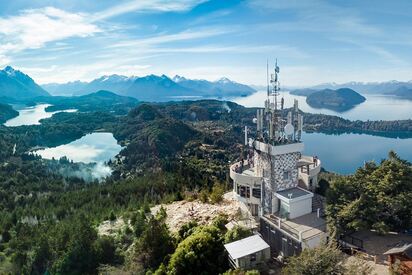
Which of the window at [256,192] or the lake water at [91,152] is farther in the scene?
the lake water at [91,152]

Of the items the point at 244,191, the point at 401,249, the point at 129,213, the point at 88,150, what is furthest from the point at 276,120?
the point at 88,150

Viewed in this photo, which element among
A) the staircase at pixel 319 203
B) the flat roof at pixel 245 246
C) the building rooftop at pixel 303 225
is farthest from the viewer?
the staircase at pixel 319 203

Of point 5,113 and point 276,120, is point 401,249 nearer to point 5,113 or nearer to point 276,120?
point 276,120

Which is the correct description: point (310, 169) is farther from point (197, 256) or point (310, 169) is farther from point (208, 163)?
point (208, 163)

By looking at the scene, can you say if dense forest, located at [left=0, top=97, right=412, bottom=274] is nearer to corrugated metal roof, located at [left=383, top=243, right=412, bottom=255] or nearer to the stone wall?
corrugated metal roof, located at [left=383, top=243, right=412, bottom=255]

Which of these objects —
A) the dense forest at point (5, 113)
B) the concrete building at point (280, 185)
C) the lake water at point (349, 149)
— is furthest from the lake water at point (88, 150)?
the concrete building at point (280, 185)

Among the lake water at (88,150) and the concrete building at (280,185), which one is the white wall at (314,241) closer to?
the concrete building at (280,185)

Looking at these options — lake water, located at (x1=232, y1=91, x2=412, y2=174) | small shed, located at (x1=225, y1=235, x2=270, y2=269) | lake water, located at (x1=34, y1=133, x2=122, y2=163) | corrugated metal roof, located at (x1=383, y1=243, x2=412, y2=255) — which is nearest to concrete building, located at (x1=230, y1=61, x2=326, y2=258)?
small shed, located at (x1=225, y1=235, x2=270, y2=269)
